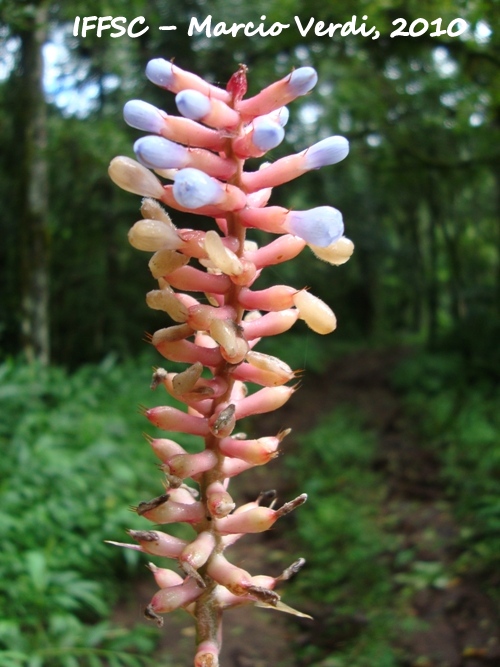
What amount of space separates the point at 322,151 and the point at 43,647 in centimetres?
419

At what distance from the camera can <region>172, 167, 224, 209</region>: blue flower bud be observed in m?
1.54

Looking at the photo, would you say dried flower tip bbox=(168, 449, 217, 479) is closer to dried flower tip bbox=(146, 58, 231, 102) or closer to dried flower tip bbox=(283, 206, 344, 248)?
dried flower tip bbox=(283, 206, 344, 248)

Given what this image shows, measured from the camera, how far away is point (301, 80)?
1.74 meters

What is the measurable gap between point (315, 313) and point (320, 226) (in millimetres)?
239

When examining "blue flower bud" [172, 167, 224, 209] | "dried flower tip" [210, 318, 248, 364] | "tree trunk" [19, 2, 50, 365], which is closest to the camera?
"blue flower bud" [172, 167, 224, 209]

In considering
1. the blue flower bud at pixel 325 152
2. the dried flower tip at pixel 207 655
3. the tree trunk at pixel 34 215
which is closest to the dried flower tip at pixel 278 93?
the blue flower bud at pixel 325 152

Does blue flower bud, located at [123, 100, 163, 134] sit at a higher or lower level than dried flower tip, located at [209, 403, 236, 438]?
higher

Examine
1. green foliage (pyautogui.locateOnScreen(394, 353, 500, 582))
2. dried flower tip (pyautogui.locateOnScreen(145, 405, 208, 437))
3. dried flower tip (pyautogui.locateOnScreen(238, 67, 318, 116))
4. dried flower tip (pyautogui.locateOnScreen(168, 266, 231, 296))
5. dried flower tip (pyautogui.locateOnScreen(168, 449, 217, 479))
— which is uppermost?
dried flower tip (pyautogui.locateOnScreen(238, 67, 318, 116))

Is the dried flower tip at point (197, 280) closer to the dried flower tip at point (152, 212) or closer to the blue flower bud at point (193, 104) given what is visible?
the dried flower tip at point (152, 212)

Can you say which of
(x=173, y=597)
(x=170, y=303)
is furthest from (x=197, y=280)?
(x=173, y=597)

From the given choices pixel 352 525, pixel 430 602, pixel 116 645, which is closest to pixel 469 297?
pixel 352 525

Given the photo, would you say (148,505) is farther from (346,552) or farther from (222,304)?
(346,552)

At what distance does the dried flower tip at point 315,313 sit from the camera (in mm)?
1775

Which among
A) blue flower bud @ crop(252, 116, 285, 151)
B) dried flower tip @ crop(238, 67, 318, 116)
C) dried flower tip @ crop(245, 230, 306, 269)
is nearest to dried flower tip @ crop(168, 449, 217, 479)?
dried flower tip @ crop(245, 230, 306, 269)
